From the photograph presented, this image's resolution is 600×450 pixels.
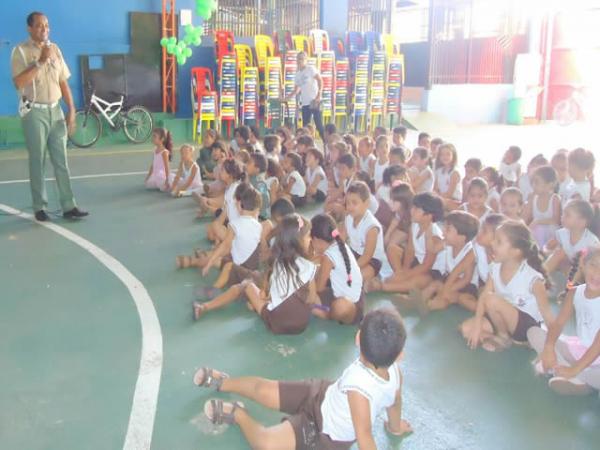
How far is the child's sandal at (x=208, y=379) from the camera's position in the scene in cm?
254

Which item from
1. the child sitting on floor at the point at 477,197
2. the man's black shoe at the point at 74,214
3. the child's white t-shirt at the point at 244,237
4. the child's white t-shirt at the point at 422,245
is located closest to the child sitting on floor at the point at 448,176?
the child sitting on floor at the point at 477,197

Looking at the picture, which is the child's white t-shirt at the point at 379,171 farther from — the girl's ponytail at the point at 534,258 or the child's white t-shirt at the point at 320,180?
the girl's ponytail at the point at 534,258

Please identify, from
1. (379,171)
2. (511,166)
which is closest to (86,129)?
(379,171)

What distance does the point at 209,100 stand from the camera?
419 inches

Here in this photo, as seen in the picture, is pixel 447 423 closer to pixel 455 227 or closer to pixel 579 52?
pixel 455 227

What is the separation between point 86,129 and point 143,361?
26.7 ft

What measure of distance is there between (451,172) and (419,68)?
35.3 ft

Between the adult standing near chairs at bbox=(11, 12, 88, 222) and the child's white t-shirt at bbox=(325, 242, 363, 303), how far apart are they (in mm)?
3121

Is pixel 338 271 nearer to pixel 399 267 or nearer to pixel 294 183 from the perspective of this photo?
pixel 399 267

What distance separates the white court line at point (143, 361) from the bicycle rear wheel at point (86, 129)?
5.79 metres

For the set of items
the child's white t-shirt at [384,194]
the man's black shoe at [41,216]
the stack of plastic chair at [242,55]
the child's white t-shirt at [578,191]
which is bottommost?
the man's black shoe at [41,216]

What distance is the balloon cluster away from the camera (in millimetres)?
10445

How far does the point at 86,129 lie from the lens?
33.3 feet

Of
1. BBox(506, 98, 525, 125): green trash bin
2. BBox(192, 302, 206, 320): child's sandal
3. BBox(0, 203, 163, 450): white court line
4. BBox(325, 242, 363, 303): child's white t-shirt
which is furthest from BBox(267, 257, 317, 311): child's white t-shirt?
BBox(506, 98, 525, 125): green trash bin
